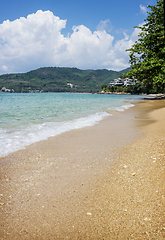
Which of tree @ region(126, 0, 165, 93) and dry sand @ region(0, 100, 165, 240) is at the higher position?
tree @ region(126, 0, 165, 93)

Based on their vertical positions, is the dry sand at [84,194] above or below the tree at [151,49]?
below

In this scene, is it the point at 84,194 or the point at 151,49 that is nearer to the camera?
the point at 84,194

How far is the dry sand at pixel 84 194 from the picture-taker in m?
2.42

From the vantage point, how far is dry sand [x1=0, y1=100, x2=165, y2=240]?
7.95ft

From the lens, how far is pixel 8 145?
6.43 metres

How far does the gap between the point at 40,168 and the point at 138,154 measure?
10.1ft

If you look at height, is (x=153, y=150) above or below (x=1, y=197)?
above

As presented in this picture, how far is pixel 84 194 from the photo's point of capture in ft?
10.7

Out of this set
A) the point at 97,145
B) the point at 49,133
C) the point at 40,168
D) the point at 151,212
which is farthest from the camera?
the point at 49,133

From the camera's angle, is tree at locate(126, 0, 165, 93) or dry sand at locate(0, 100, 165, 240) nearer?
dry sand at locate(0, 100, 165, 240)

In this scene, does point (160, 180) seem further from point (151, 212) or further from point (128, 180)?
point (151, 212)

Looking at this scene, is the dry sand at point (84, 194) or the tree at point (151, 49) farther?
the tree at point (151, 49)

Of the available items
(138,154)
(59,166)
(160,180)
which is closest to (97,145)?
(138,154)

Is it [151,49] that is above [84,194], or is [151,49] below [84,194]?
above
